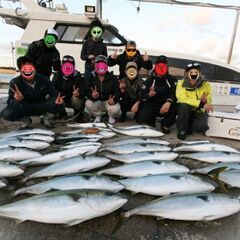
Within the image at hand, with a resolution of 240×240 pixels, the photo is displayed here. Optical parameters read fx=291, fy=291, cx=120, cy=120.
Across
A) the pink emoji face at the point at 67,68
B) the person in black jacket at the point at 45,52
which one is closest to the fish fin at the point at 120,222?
the pink emoji face at the point at 67,68

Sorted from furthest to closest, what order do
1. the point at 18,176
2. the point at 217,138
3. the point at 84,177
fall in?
1. the point at 217,138
2. the point at 18,176
3. the point at 84,177

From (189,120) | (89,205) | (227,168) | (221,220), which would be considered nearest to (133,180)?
(89,205)

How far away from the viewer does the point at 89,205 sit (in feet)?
7.21

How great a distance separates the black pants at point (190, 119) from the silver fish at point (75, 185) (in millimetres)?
2309

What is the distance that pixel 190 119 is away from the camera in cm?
484

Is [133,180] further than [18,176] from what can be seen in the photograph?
No

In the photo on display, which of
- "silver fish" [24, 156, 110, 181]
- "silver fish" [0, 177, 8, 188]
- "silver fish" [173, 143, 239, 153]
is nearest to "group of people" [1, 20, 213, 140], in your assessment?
"silver fish" [173, 143, 239, 153]

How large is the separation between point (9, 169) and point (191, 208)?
176cm

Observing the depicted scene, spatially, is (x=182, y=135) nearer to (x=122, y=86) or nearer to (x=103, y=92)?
(x=122, y=86)

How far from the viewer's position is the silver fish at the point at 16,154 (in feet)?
10.9

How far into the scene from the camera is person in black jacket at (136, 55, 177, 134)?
5.01m

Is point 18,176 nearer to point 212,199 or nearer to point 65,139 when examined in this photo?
point 65,139

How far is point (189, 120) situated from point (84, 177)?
267 centimetres

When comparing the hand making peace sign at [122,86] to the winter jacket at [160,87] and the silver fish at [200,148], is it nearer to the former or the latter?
the winter jacket at [160,87]
